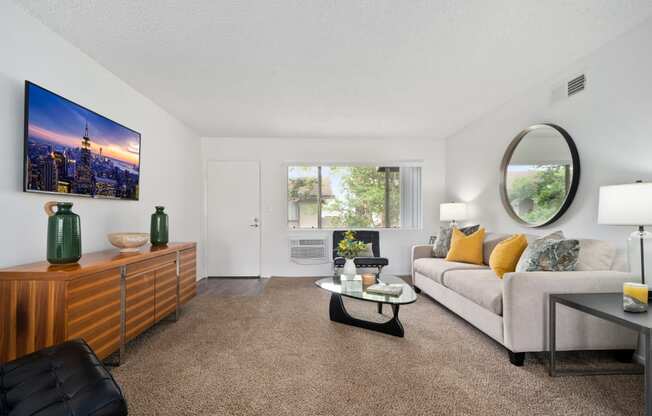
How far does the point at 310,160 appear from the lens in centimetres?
530

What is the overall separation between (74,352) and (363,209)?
14.4ft

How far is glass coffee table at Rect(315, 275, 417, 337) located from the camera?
253 centimetres

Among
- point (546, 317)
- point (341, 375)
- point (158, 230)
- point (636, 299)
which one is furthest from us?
point (158, 230)

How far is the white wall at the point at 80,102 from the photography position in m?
1.91

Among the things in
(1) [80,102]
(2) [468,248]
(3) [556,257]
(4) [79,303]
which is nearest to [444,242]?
(2) [468,248]

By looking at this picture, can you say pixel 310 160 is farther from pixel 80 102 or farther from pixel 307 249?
pixel 80 102

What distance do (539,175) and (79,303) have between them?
3.82m

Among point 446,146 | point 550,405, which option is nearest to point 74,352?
point 550,405

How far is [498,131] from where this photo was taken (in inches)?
150

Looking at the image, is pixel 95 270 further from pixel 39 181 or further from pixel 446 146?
pixel 446 146

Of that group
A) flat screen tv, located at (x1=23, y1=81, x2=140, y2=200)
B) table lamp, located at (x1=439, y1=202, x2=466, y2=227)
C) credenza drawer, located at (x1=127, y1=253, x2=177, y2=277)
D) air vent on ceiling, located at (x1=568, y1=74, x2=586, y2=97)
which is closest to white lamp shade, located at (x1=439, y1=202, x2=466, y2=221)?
table lamp, located at (x1=439, y1=202, x2=466, y2=227)

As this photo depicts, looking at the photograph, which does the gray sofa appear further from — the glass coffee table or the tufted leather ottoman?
the tufted leather ottoman

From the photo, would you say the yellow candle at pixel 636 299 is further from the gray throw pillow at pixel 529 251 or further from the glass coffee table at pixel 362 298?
the glass coffee table at pixel 362 298

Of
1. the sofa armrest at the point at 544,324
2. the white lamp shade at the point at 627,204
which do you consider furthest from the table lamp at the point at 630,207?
the sofa armrest at the point at 544,324
